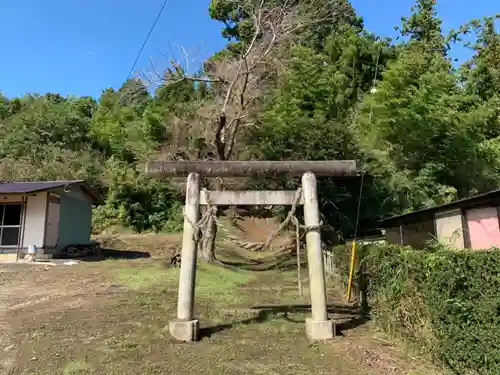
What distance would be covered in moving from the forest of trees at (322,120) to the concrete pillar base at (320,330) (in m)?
7.87

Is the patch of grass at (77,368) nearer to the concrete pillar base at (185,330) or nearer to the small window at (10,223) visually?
the concrete pillar base at (185,330)

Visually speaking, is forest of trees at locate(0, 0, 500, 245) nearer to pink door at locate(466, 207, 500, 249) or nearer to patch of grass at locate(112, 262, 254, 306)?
patch of grass at locate(112, 262, 254, 306)

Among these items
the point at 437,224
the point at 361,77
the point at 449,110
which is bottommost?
the point at 437,224

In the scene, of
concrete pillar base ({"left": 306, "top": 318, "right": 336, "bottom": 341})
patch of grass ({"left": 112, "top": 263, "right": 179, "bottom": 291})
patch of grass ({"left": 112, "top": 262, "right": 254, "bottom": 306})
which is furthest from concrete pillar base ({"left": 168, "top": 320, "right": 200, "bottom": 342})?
patch of grass ({"left": 112, "top": 263, "right": 179, "bottom": 291})

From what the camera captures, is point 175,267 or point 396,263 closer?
point 396,263

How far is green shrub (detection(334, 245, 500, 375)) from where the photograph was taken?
324cm

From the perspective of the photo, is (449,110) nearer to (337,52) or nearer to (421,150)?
(421,150)

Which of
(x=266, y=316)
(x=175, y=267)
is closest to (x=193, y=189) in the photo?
(x=266, y=316)

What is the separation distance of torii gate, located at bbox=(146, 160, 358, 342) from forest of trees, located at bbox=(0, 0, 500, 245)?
6194 millimetres

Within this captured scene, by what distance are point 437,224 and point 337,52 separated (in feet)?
61.8

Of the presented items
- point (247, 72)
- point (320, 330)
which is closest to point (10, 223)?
point (247, 72)

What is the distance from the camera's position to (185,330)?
16.6ft

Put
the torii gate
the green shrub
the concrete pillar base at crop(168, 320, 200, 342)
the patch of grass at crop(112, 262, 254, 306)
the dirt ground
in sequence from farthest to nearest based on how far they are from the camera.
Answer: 1. the patch of grass at crop(112, 262, 254, 306)
2. the torii gate
3. the concrete pillar base at crop(168, 320, 200, 342)
4. the dirt ground
5. the green shrub

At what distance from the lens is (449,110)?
15555 millimetres
